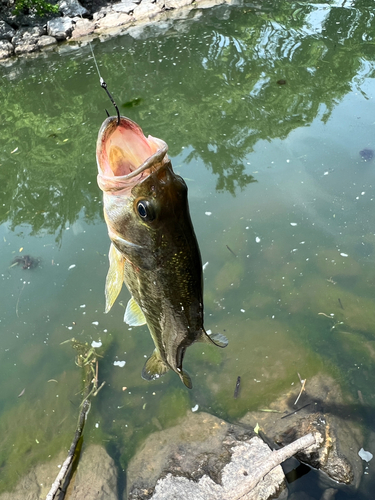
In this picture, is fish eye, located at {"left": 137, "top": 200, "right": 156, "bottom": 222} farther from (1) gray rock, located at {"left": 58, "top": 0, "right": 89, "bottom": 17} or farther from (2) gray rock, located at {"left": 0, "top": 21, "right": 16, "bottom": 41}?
(1) gray rock, located at {"left": 58, "top": 0, "right": 89, "bottom": 17}

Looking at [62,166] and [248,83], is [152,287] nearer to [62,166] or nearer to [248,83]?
[62,166]

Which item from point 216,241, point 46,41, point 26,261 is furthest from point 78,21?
point 216,241

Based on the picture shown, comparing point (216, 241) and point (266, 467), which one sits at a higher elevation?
point (266, 467)

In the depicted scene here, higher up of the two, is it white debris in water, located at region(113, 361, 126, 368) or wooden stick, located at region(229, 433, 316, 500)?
wooden stick, located at region(229, 433, 316, 500)

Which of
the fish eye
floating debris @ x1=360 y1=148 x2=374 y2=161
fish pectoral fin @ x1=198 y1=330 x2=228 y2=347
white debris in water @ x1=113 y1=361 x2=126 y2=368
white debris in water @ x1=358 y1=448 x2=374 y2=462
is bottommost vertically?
white debris in water @ x1=113 y1=361 x2=126 y2=368

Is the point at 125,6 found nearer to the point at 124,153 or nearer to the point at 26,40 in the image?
the point at 26,40

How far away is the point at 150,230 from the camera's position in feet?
5.41

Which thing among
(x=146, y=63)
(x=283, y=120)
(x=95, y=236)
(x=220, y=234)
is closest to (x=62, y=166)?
(x=95, y=236)

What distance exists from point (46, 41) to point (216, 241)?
10.8 meters

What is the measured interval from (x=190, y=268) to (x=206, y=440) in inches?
83.9

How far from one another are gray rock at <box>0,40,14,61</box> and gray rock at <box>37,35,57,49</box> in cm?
86

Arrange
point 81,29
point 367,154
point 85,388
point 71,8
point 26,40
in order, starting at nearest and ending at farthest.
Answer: point 85,388, point 367,154, point 26,40, point 81,29, point 71,8

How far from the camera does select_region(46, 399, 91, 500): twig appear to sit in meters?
2.76

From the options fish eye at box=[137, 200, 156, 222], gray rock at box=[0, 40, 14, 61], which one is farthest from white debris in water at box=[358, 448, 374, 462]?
gray rock at box=[0, 40, 14, 61]
